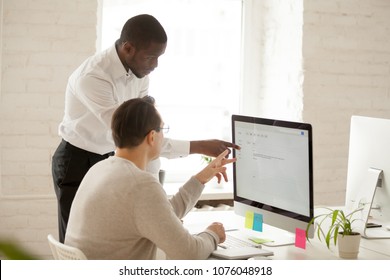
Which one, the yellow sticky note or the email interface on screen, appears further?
the yellow sticky note

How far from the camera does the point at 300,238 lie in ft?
6.67

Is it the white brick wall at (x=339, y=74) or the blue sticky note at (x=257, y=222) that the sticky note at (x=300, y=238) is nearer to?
the blue sticky note at (x=257, y=222)

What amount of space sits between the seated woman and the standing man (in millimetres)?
623

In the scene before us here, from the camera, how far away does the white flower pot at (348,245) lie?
1.91 metres

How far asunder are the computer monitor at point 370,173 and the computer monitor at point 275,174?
1.03 feet

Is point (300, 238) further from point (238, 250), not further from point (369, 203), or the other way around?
point (369, 203)

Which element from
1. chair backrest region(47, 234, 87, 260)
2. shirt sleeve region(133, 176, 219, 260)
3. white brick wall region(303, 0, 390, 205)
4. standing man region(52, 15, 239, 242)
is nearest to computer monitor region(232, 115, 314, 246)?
standing man region(52, 15, 239, 242)

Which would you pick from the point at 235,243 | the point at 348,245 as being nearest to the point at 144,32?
the point at 235,243

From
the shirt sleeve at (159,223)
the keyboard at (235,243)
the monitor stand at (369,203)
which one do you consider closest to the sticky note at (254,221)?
the keyboard at (235,243)

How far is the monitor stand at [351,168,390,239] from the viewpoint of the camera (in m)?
2.23

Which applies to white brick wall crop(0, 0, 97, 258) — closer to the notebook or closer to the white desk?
the white desk

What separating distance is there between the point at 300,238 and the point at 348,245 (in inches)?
6.9

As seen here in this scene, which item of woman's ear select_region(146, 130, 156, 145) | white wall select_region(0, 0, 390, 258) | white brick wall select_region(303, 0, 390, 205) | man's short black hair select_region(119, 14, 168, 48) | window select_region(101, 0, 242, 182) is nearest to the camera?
woman's ear select_region(146, 130, 156, 145)
